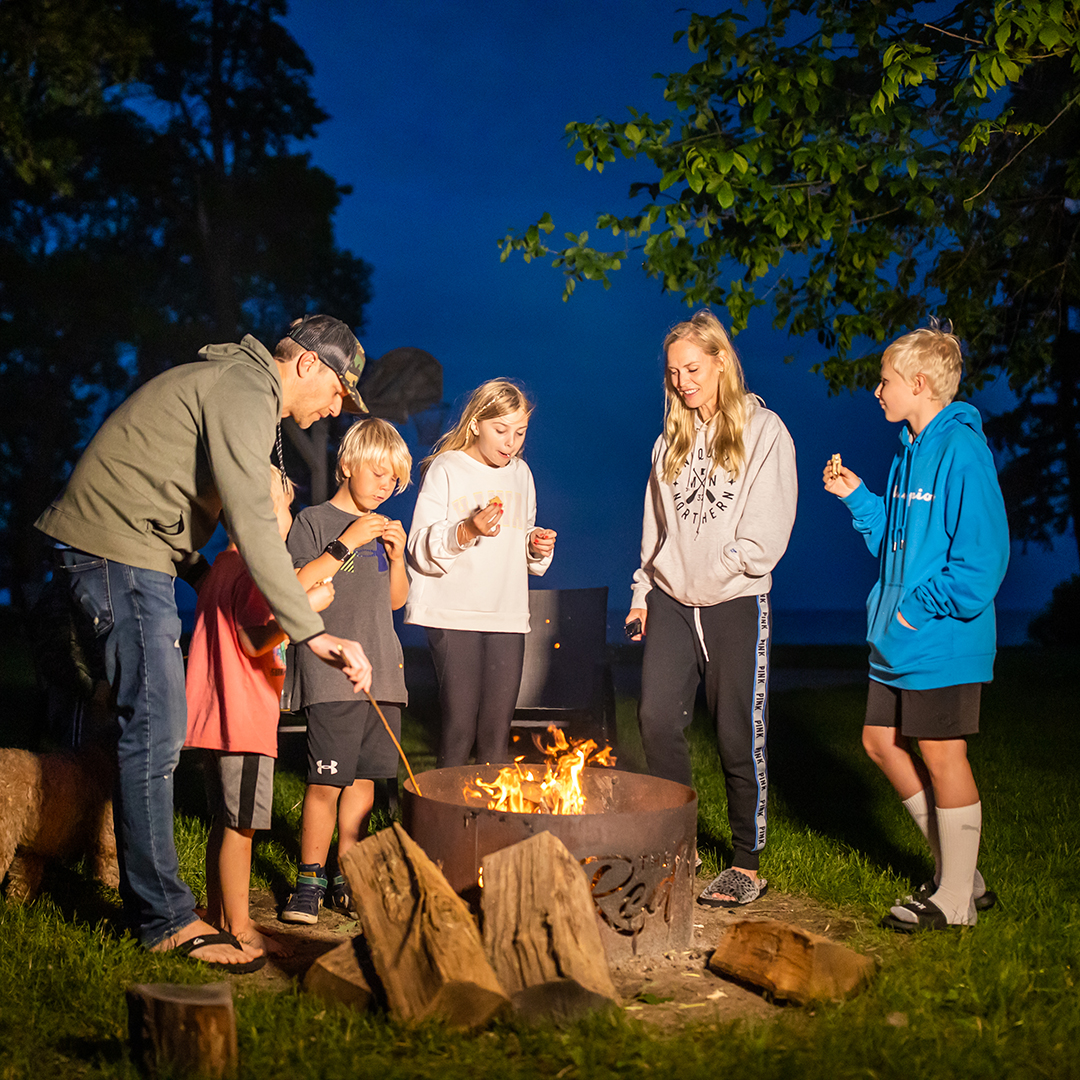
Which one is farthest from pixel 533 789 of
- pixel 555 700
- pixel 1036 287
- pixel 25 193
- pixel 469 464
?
pixel 25 193

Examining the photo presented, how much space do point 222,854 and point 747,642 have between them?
2.11 meters

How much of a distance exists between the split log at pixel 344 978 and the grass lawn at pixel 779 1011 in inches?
2.1

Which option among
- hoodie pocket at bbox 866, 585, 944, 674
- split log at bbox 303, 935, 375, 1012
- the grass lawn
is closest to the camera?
the grass lawn

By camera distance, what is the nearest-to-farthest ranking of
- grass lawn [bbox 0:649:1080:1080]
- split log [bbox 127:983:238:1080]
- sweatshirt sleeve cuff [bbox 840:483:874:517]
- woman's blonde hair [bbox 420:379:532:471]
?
split log [bbox 127:983:238:1080] → grass lawn [bbox 0:649:1080:1080] → sweatshirt sleeve cuff [bbox 840:483:874:517] → woman's blonde hair [bbox 420:379:532:471]

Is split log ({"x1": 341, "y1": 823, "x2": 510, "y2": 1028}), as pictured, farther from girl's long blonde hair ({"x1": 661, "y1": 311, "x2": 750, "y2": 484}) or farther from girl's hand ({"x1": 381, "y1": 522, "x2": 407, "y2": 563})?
girl's long blonde hair ({"x1": 661, "y1": 311, "x2": 750, "y2": 484})

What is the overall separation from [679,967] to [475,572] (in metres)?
1.80

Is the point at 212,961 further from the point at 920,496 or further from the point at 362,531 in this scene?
the point at 920,496

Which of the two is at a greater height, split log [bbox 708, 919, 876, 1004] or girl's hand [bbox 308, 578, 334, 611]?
girl's hand [bbox 308, 578, 334, 611]

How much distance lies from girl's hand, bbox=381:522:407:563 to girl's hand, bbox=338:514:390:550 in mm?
36

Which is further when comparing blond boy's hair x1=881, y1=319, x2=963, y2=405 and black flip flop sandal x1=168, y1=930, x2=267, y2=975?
blond boy's hair x1=881, y1=319, x2=963, y2=405

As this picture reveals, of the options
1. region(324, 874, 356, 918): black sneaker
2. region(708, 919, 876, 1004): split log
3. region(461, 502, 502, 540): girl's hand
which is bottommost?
region(324, 874, 356, 918): black sneaker

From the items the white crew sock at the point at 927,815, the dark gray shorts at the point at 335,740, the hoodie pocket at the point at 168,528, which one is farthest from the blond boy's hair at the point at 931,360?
the hoodie pocket at the point at 168,528

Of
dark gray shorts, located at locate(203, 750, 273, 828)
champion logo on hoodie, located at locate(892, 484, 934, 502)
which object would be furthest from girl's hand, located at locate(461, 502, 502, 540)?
champion logo on hoodie, located at locate(892, 484, 934, 502)

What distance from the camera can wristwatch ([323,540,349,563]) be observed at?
4.01 m
